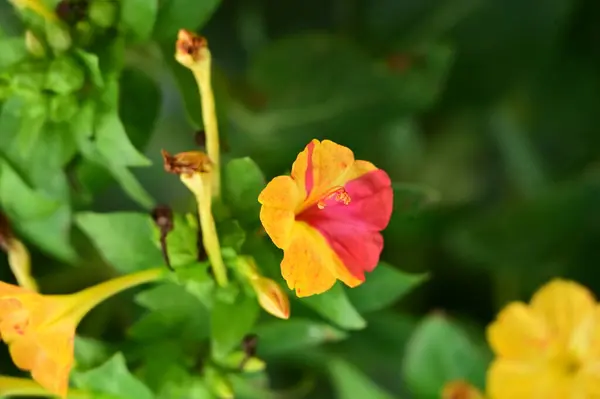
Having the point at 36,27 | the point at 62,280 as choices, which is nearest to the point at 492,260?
the point at 62,280

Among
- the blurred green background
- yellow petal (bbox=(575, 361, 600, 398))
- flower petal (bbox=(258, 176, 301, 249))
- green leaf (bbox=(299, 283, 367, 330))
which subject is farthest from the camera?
the blurred green background

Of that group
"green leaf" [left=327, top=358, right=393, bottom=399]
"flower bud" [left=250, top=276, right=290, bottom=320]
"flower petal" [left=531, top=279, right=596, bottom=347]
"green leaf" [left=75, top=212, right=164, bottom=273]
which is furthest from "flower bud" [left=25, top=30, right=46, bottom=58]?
"flower petal" [left=531, top=279, right=596, bottom=347]

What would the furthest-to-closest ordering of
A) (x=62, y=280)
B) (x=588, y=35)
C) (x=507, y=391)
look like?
(x=588, y=35), (x=62, y=280), (x=507, y=391)

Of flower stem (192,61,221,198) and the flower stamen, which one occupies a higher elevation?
the flower stamen

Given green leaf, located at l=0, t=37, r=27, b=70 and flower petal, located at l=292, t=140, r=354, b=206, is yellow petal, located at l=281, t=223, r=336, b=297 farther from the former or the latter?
green leaf, located at l=0, t=37, r=27, b=70

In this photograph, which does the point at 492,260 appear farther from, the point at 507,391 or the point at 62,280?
the point at 62,280
